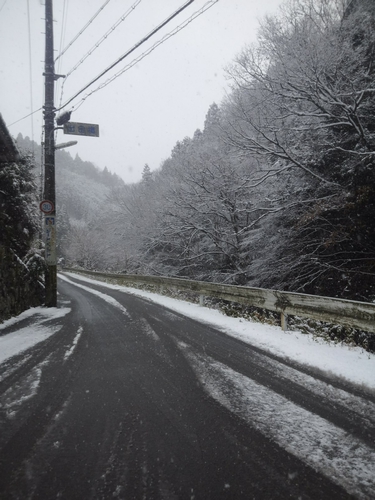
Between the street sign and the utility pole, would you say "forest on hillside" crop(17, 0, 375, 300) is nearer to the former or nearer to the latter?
the street sign

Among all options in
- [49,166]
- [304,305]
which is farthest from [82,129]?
[304,305]

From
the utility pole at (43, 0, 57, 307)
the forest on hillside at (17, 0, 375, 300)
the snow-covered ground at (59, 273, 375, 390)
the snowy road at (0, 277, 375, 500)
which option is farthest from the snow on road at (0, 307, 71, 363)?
the forest on hillside at (17, 0, 375, 300)

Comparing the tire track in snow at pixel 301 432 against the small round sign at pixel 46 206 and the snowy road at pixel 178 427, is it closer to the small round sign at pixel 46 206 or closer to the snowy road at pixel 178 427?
the snowy road at pixel 178 427

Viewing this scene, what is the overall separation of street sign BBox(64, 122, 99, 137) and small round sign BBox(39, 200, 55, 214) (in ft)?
8.68

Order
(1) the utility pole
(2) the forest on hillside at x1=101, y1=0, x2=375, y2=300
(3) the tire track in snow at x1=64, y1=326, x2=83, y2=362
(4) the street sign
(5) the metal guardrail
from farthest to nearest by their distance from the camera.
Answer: (4) the street sign → (1) the utility pole → (2) the forest on hillside at x1=101, y1=0, x2=375, y2=300 → (5) the metal guardrail → (3) the tire track in snow at x1=64, y1=326, x2=83, y2=362

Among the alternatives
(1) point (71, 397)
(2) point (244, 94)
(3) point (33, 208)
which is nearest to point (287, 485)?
(1) point (71, 397)

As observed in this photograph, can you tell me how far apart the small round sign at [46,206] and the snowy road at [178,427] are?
20.4 feet

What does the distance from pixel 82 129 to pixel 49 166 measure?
180 cm

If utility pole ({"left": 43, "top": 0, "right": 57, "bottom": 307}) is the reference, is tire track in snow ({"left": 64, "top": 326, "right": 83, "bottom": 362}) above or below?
below

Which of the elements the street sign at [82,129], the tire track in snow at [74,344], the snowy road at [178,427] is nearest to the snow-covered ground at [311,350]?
the snowy road at [178,427]

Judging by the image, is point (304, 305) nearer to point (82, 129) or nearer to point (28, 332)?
point (28, 332)

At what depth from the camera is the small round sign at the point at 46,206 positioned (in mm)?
9609

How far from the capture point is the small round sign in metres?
9.61

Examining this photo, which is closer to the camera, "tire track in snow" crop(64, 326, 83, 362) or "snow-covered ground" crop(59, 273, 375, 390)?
"snow-covered ground" crop(59, 273, 375, 390)
